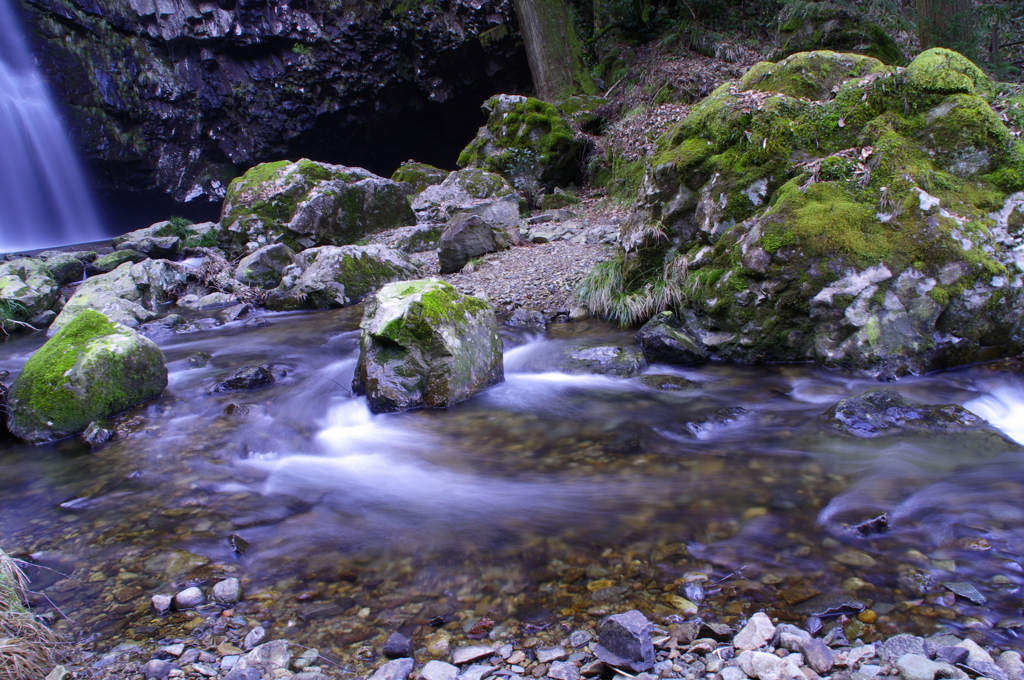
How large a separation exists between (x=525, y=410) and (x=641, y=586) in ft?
7.85

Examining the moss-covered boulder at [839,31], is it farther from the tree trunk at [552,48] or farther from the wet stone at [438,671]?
the wet stone at [438,671]

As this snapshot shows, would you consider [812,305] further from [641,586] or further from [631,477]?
[641,586]

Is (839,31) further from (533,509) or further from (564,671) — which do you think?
(564,671)

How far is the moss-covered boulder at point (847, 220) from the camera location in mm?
4504

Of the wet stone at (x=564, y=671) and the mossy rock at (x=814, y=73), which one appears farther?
the mossy rock at (x=814, y=73)

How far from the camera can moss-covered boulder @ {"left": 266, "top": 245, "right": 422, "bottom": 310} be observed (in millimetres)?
9195

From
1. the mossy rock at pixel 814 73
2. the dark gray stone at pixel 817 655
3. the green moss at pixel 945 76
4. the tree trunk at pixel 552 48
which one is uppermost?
the tree trunk at pixel 552 48

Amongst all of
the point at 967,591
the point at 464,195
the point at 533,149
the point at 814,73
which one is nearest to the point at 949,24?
the point at 814,73

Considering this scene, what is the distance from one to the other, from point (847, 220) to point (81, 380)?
6864mm

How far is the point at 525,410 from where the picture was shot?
4.79 meters

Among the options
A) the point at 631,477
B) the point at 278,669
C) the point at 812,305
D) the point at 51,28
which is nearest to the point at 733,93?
the point at 812,305

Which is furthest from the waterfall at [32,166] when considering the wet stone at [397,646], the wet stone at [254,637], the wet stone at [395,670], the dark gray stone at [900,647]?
the dark gray stone at [900,647]

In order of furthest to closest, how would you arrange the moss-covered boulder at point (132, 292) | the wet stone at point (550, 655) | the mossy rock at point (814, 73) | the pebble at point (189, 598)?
the moss-covered boulder at point (132, 292)
the mossy rock at point (814, 73)
the pebble at point (189, 598)
the wet stone at point (550, 655)

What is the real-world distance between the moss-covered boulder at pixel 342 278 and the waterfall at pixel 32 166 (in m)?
21.9
